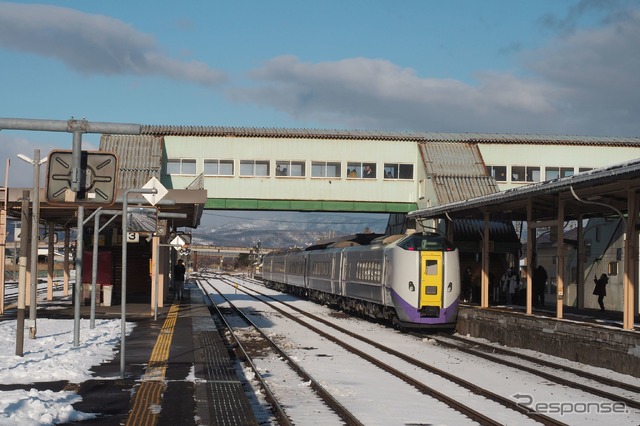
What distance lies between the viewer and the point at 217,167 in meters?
40.3

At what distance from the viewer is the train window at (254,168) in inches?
1593

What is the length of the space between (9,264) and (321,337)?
10051 centimetres

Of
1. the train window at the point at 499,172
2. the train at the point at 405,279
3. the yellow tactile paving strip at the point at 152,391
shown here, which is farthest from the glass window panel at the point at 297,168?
the yellow tactile paving strip at the point at 152,391

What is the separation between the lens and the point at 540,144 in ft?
137

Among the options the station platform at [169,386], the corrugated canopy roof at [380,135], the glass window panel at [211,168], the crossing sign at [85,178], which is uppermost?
the corrugated canopy roof at [380,135]

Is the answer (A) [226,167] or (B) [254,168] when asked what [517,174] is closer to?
(B) [254,168]

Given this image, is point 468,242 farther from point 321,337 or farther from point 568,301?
point 321,337

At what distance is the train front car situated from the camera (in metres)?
25.5

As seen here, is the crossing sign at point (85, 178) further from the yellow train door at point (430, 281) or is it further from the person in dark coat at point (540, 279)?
the person in dark coat at point (540, 279)

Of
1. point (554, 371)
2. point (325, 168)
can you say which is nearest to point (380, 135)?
point (325, 168)

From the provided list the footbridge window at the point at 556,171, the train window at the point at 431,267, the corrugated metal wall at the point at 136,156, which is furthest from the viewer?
the footbridge window at the point at 556,171

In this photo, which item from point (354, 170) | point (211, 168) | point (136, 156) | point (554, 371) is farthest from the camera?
point (354, 170)

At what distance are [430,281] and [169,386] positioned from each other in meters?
13.8

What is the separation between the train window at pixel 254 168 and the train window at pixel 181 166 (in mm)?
2287
